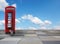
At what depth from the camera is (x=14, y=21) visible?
39.4 ft

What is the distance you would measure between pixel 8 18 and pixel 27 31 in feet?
8.93

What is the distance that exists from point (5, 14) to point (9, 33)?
1.58m

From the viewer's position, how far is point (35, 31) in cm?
1432

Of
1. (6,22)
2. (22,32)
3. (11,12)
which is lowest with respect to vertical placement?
(22,32)

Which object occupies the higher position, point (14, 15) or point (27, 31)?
point (14, 15)

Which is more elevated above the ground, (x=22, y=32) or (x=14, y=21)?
(x=14, y=21)

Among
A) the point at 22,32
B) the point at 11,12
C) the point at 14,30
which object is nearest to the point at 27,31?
the point at 22,32

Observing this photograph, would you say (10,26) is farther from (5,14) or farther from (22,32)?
(22,32)

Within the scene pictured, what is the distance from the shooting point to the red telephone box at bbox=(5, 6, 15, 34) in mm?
11898

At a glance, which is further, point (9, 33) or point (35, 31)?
point (35, 31)

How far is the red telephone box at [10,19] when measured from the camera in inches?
468

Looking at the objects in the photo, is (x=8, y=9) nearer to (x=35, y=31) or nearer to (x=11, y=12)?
(x=11, y=12)

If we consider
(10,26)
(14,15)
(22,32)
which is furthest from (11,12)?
(22,32)

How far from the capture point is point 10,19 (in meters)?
11.9
